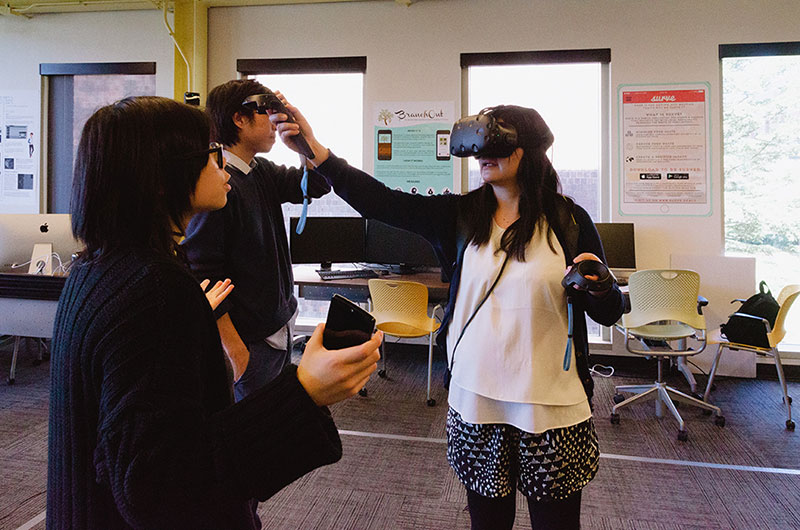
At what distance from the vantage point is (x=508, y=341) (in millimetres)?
A: 1126

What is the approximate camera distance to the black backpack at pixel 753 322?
294 cm

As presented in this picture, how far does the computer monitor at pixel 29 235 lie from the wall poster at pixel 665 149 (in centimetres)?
416

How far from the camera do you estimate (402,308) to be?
3195 mm

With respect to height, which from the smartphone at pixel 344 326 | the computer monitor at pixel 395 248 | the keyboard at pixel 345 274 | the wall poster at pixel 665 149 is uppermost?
the wall poster at pixel 665 149

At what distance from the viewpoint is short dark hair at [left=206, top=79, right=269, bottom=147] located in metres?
1.35

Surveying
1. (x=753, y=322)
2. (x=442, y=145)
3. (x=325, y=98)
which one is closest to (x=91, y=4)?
(x=325, y=98)

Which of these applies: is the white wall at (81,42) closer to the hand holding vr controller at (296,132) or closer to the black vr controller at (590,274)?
the hand holding vr controller at (296,132)

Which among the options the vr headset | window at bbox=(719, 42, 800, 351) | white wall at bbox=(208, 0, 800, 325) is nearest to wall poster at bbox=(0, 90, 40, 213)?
white wall at bbox=(208, 0, 800, 325)

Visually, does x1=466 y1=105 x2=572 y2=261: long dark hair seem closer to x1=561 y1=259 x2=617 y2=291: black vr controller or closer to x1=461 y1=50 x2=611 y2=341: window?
x1=561 y1=259 x2=617 y2=291: black vr controller

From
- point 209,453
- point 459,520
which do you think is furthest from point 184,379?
point 459,520

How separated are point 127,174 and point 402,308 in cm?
260

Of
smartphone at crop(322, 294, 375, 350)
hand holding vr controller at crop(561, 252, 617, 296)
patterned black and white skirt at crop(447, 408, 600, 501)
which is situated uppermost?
hand holding vr controller at crop(561, 252, 617, 296)

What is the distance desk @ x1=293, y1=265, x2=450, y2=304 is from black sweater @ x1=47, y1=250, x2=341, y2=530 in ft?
9.18

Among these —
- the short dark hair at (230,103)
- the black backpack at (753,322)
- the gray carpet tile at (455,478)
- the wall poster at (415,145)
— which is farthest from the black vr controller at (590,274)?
the wall poster at (415,145)
